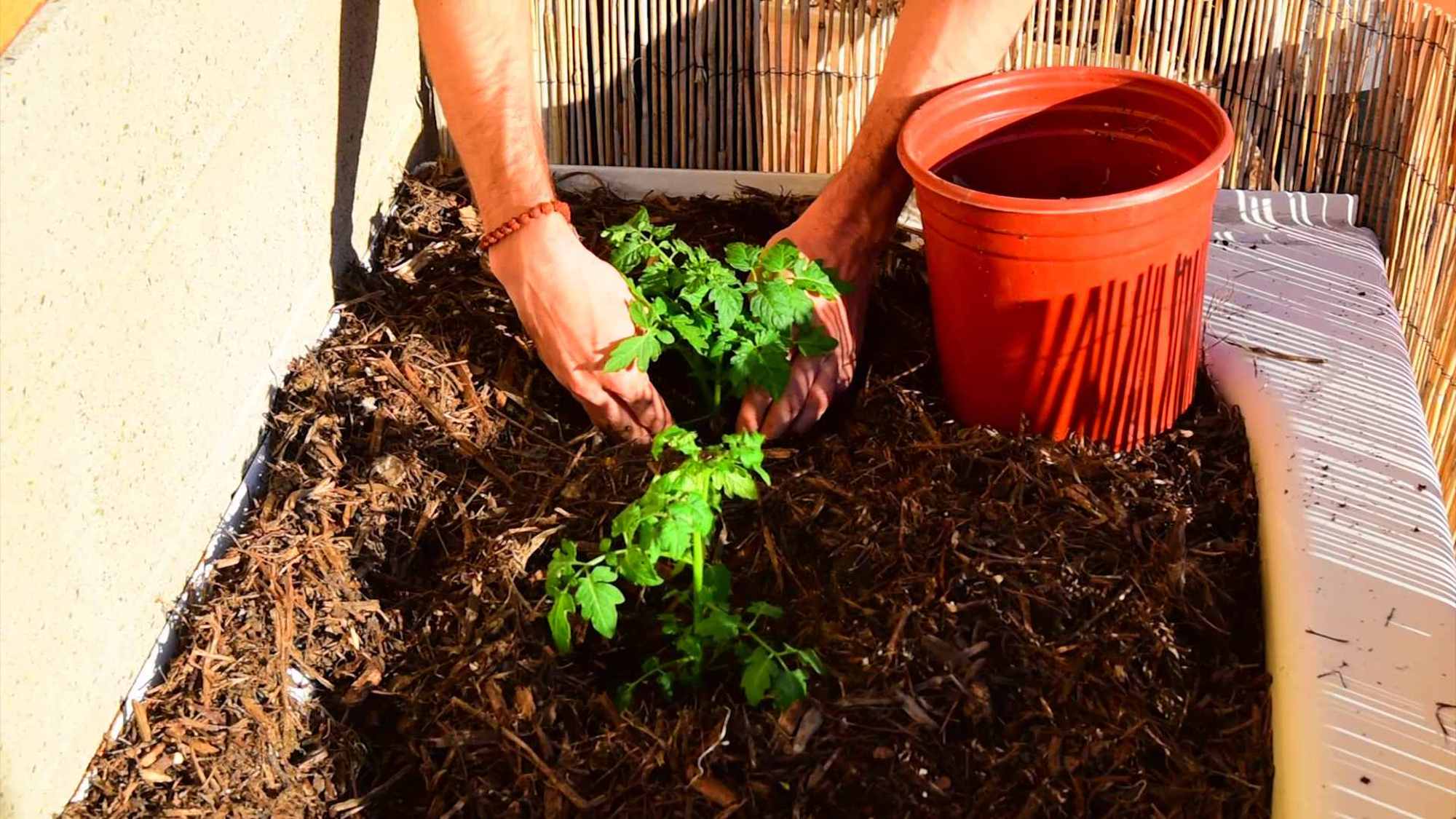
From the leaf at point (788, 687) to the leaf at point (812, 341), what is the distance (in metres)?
0.58

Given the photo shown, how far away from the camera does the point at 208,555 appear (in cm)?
220

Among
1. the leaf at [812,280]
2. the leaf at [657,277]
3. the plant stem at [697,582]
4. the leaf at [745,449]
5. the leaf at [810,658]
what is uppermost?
the leaf at [812,280]

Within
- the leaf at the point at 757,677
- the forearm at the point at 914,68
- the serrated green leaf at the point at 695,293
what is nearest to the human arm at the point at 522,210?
the serrated green leaf at the point at 695,293

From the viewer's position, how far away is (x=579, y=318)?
A: 7.53 ft

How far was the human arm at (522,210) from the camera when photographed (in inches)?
90.7

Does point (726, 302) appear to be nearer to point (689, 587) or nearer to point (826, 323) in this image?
point (826, 323)

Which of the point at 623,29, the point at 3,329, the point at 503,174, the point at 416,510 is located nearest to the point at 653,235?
the point at 503,174

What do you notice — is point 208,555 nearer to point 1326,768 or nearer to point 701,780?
point 701,780

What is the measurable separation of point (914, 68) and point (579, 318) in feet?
2.38

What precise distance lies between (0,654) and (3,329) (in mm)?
377

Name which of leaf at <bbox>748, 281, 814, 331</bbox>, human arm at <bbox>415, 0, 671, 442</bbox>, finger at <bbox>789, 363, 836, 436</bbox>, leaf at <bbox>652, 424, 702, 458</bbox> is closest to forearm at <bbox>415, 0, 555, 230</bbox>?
human arm at <bbox>415, 0, 671, 442</bbox>

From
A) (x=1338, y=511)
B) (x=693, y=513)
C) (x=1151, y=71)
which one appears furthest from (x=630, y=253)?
(x=1151, y=71)

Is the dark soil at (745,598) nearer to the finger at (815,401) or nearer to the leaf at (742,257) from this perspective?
the finger at (815,401)

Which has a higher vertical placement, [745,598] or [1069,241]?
[1069,241]
